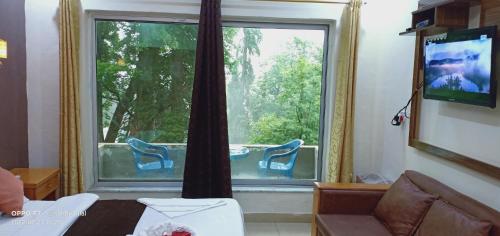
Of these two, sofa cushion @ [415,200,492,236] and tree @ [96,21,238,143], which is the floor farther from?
sofa cushion @ [415,200,492,236]

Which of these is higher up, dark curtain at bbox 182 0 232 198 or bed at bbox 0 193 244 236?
dark curtain at bbox 182 0 232 198

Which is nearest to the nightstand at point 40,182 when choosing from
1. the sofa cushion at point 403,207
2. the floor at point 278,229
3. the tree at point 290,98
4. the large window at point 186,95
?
the large window at point 186,95

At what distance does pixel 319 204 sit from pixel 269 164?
3.73 feet

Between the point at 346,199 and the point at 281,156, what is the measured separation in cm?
119

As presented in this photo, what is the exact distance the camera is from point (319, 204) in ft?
9.43

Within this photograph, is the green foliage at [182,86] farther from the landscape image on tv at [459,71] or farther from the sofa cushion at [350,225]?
the landscape image on tv at [459,71]

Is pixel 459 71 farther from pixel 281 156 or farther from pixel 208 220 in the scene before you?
Answer: pixel 281 156

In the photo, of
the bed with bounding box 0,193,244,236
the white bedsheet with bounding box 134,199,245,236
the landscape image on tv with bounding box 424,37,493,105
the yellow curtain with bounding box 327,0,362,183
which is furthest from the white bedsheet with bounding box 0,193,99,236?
the landscape image on tv with bounding box 424,37,493,105

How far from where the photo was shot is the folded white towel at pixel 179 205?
2.32 metres

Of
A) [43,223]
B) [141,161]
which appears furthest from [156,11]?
[43,223]

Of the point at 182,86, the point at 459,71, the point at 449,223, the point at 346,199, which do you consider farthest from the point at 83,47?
the point at 449,223

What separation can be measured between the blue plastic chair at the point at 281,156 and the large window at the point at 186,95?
0.02 meters

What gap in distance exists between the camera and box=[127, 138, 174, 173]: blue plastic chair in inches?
149

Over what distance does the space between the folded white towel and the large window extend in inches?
53.4
